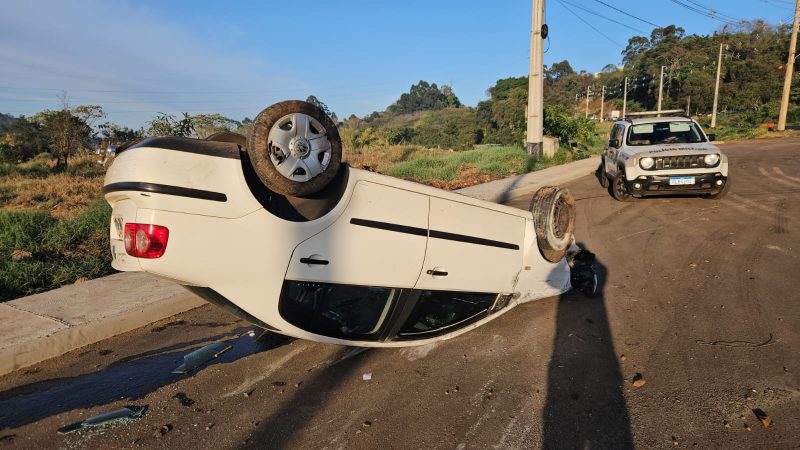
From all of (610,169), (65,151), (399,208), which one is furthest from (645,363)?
Result: (65,151)

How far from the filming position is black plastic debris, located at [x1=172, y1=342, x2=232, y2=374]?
12.2ft

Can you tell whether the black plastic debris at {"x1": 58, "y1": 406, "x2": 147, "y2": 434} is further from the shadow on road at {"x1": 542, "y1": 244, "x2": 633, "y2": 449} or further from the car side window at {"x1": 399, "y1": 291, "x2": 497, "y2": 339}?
the shadow on road at {"x1": 542, "y1": 244, "x2": 633, "y2": 449}

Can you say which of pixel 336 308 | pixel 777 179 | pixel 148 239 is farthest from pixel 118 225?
pixel 777 179

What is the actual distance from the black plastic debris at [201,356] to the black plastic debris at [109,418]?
0.56 m

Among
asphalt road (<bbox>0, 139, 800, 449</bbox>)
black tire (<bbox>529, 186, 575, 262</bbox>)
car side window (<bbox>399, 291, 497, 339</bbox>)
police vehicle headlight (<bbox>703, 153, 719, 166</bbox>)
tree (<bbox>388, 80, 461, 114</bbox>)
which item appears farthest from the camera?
tree (<bbox>388, 80, 461, 114</bbox>)

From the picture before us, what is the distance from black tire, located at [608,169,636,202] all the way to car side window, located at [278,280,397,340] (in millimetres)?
8260

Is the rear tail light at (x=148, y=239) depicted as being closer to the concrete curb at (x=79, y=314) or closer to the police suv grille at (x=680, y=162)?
the concrete curb at (x=79, y=314)

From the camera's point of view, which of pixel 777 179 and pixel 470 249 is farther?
pixel 777 179

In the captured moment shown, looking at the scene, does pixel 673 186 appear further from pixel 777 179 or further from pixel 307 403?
pixel 307 403

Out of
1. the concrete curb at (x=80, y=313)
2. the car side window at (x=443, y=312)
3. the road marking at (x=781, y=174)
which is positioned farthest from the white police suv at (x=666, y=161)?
the concrete curb at (x=80, y=313)

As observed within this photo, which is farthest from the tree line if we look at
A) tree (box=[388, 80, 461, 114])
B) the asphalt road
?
tree (box=[388, 80, 461, 114])

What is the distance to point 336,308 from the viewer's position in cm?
319

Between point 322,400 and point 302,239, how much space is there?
1117 mm

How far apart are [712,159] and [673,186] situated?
82 centimetres
